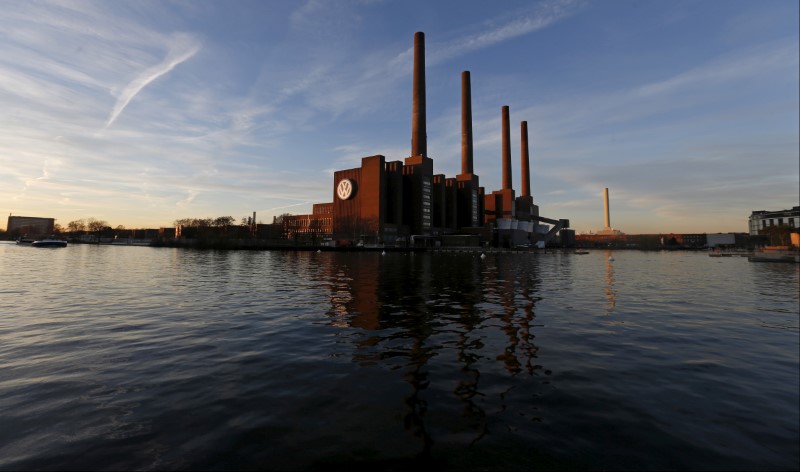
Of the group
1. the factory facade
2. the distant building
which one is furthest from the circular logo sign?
the distant building

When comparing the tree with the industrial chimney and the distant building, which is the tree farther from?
the distant building

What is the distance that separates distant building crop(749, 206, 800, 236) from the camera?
162613mm

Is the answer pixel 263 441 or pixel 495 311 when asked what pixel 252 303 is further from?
pixel 263 441

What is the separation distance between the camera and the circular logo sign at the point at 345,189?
505 ft

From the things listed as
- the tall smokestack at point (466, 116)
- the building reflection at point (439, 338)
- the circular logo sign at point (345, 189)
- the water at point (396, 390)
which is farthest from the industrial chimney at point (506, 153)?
the water at point (396, 390)

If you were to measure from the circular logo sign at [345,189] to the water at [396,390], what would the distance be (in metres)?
139

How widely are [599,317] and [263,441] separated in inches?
620

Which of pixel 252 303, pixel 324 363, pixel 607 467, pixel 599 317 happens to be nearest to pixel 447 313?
pixel 599 317

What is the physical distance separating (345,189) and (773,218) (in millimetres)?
199680

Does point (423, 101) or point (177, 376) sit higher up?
point (423, 101)

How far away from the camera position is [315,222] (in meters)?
176

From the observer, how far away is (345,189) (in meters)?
156

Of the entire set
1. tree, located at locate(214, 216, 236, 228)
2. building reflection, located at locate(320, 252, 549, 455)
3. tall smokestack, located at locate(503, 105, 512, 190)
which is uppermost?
tall smokestack, located at locate(503, 105, 512, 190)

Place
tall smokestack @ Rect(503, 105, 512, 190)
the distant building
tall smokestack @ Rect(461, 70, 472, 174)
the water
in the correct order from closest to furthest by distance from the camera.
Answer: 1. the water
2. tall smokestack @ Rect(461, 70, 472, 174)
3. tall smokestack @ Rect(503, 105, 512, 190)
4. the distant building
